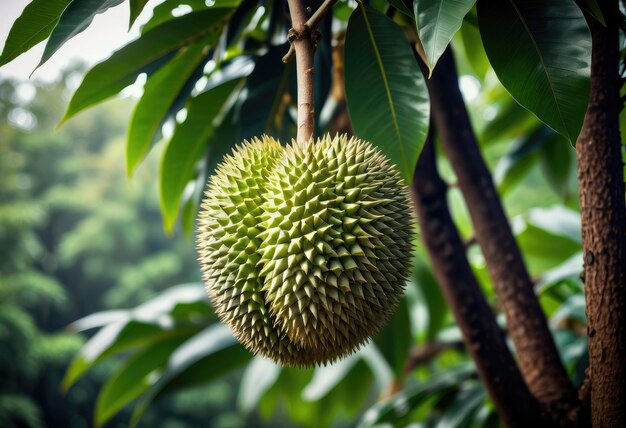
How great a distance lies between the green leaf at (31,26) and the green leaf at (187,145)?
Result: 36 cm

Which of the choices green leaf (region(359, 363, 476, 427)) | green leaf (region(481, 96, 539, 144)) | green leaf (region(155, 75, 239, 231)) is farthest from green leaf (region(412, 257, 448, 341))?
green leaf (region(155, 75, 239, 231))

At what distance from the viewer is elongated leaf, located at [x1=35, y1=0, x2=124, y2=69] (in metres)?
0.60

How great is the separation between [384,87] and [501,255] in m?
0.44

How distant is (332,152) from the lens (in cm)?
67

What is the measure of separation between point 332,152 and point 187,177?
488 mm

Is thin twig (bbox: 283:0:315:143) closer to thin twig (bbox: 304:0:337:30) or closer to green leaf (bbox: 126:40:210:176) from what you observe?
thin twig (bbox: 304:0:337:30)

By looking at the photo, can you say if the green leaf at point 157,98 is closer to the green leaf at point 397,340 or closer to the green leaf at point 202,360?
the green leaf at point 202,360

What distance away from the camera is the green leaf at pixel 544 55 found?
63cm

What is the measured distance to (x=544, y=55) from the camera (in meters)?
0.65

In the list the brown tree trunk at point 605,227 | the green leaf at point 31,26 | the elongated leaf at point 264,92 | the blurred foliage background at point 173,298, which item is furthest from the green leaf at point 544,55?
the green leaf at point 31,26

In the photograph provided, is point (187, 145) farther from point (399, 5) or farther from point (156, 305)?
point (156, 305)

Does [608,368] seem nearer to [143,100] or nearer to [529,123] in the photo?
[143,100]

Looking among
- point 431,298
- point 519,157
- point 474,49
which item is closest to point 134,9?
point 474,49

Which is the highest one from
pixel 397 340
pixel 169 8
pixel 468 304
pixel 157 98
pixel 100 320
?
pixel 169 8
